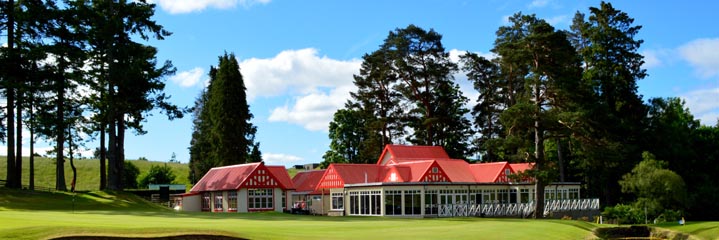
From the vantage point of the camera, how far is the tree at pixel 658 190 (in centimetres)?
4025

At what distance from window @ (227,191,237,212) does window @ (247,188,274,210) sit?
1.01 meters

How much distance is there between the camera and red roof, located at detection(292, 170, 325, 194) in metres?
53.0

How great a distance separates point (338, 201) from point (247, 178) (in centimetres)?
680

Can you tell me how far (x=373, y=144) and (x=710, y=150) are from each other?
28224 mm

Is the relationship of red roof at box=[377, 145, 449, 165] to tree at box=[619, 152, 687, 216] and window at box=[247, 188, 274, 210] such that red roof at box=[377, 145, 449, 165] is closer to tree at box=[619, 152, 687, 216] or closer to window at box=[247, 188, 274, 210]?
window at box=[247, 188, 274, 210]

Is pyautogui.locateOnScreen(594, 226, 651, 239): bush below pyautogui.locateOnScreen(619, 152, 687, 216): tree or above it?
below

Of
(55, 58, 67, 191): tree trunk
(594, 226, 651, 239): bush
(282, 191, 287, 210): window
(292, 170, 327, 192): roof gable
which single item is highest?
(55, 58, 67, 191): tree trunk

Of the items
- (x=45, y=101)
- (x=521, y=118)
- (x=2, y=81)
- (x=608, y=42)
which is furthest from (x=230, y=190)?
(x=608, y=42)

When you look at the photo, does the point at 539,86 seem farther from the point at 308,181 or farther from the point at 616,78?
the point at 308,181

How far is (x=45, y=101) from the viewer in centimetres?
4262

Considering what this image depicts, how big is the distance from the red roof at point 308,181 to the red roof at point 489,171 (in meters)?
11.8

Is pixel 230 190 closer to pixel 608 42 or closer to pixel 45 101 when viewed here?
pixel 45 101

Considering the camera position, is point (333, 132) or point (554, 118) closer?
point (554, 118)

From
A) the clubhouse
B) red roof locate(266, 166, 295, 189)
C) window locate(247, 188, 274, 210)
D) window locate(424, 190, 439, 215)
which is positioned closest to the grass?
the clubhouse
